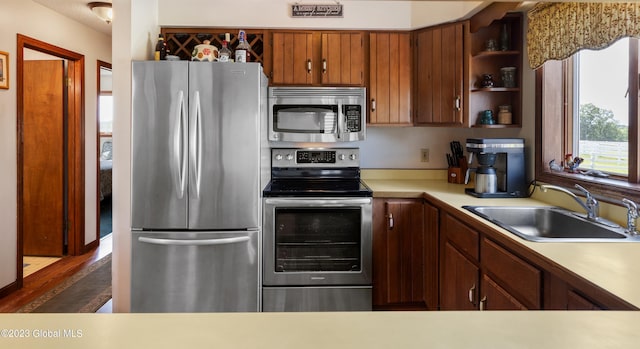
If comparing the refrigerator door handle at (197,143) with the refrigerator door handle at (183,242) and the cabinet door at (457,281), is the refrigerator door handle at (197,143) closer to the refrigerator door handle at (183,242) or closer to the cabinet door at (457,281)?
the refrigerator door handle at (183,242)

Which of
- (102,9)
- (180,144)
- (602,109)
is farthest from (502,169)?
(102,9)

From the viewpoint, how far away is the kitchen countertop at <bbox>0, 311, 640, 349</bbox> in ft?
1.86

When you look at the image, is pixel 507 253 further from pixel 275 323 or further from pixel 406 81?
pixel 406 81

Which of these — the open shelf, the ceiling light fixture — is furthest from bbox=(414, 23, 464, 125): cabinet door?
the ceiling light fixture

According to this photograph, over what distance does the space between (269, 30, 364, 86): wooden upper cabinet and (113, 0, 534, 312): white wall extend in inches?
3.2

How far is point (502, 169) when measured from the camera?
2.53 metres

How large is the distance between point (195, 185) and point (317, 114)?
1088mm

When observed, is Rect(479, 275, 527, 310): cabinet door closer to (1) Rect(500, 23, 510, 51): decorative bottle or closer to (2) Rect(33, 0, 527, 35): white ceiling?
(1) Rect(500, 23, 510, 51): decorative bottle

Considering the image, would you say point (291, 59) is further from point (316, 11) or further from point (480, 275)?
point (480, 275)

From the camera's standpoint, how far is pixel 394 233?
2746 mm

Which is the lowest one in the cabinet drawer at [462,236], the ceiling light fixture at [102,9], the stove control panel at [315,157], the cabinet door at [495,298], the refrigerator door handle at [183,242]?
the cabinet door at [495,298]

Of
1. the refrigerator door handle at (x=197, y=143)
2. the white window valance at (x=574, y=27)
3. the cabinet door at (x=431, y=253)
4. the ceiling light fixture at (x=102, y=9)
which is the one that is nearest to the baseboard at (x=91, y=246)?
the ceiling light fixture at (x=102, y=9)

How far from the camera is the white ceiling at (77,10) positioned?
3.47m

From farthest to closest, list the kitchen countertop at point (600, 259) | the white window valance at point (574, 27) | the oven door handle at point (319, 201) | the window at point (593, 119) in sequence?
the oven door handle at point (319, 201), the window at point (593, 119), the white window valance at point (574, 27), the kitchen countertop at point (600, 259)
